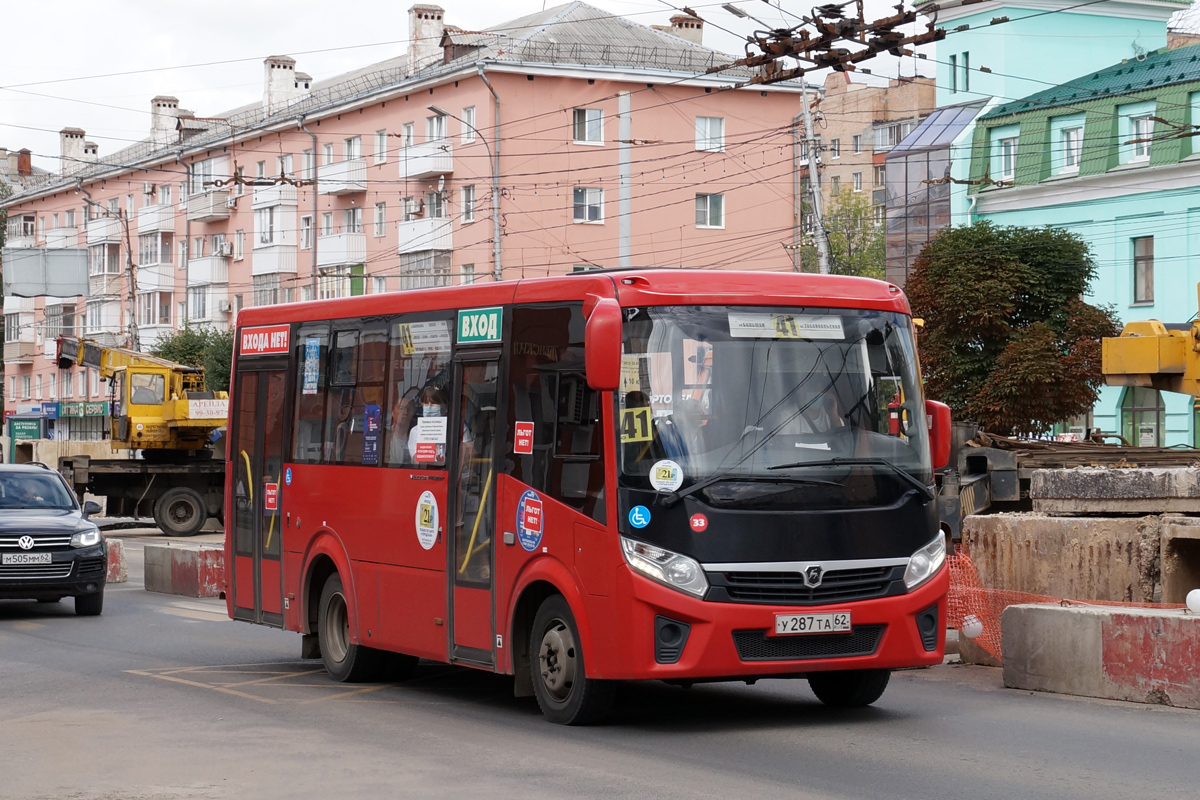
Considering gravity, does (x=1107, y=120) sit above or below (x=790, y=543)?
above

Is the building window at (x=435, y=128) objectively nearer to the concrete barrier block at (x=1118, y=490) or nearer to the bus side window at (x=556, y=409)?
the concrete barrier block at (x=1118, y=490)

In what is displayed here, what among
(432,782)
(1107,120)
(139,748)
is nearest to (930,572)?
(432,782)

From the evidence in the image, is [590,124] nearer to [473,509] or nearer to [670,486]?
[473,509]

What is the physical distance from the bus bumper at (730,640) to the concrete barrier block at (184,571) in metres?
13.0

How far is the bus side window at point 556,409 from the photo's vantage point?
31.9ft

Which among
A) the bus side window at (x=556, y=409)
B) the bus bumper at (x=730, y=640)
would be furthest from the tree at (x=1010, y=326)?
the bus bumper at (x=730, y=640)

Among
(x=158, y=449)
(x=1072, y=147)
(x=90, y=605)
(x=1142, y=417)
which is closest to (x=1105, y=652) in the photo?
(x=90, y=605)

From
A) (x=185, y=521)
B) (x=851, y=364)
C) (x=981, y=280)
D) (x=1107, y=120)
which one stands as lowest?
(x=185, y=521)

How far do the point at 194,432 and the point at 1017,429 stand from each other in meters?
18.3

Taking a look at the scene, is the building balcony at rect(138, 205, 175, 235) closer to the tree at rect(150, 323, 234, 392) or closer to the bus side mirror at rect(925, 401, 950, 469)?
the tree at rect(150, 323, 234, 392)

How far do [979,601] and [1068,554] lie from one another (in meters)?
1.05


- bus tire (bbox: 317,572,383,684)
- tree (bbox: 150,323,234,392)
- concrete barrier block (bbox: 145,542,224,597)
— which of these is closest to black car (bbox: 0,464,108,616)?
concrete barrier block (bbox: 145,542,224,597)

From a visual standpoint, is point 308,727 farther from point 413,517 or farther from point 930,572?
point 930,572

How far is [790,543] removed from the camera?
376 inches
